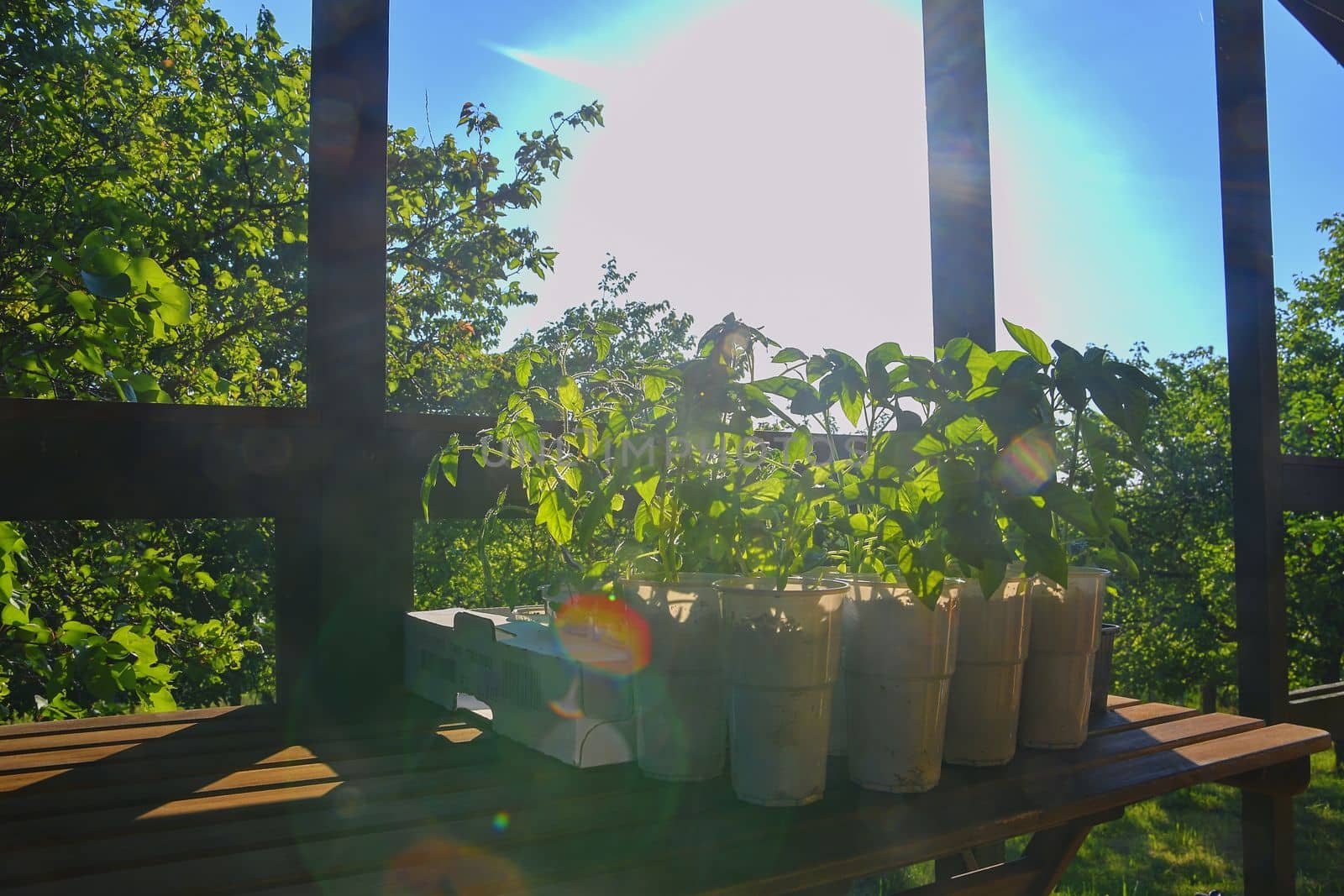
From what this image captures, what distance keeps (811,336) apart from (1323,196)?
11848 millimetres

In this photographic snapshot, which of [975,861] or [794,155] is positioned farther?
[794,155]

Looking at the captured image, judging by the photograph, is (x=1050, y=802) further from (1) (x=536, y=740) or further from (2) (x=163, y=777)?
(2) (x=163, y=777)

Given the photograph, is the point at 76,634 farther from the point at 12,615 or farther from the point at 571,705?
the point at 571,705

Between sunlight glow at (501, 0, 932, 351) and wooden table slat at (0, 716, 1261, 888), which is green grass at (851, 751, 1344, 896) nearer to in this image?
sunlight glow at (501, 0, 932, 351)

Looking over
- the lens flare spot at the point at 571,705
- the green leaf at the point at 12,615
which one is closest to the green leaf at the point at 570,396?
the lens flare spot at the point at 571,705

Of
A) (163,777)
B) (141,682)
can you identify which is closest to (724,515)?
(163,777)

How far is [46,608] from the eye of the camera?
3.11 m

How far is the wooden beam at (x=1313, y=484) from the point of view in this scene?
2297mm

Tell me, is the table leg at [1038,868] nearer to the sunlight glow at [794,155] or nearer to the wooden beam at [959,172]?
the sunlight glow at [794,155]

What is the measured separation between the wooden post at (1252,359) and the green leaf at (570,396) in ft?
6.18

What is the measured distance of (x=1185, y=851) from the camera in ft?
17.7

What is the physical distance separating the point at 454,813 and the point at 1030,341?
2.40 feet

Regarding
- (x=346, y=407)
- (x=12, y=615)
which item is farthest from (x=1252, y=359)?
(x=12, y=615)

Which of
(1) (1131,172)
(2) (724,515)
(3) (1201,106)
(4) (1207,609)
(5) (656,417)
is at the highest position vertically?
(3) (1201,106)
